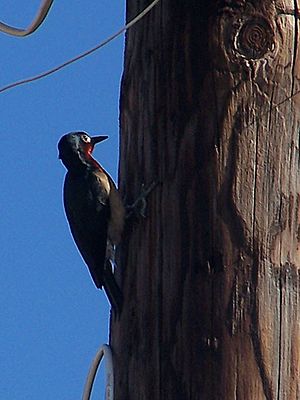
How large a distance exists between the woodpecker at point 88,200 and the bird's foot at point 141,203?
4.49ft

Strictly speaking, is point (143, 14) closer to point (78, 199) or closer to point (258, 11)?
point (258, 11)

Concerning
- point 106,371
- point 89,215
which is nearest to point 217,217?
point 106,371

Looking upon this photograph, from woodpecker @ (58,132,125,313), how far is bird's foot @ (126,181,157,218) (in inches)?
53.9

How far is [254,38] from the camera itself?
312 centimetres

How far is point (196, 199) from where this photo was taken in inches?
120

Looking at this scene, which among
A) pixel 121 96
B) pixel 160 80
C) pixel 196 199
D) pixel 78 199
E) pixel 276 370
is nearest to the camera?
pixel 276 370

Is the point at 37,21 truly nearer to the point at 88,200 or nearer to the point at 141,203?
the point at 141,203

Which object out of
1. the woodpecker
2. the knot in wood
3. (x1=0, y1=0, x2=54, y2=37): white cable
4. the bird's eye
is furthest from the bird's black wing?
the knot in wood

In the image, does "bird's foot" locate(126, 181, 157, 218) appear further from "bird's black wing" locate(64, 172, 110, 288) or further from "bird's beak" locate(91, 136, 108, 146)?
"bird's beak" locate(91, 136, 108, 146)

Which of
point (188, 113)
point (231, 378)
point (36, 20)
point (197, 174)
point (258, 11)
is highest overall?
point (36, 20)

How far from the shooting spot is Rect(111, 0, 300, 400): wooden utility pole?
9.50 ft

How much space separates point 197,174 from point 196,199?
8 centimetres

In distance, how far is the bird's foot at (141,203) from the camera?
3.24m

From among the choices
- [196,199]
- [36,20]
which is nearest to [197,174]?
[196,199]
